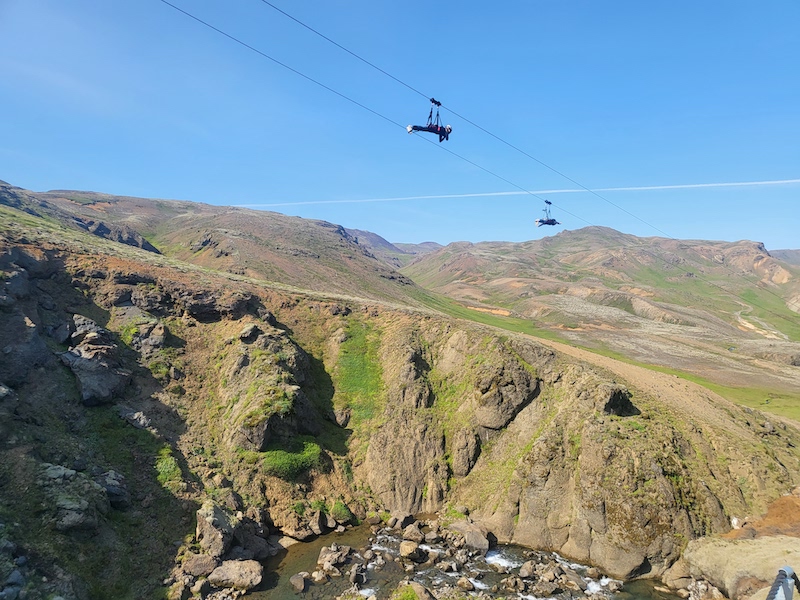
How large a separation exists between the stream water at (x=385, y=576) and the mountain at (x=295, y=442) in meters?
0.56

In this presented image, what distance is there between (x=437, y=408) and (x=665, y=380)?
29148mm

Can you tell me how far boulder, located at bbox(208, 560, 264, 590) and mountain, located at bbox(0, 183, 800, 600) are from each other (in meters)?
0.13

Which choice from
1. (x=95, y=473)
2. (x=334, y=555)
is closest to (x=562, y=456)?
(x=334, y=555)

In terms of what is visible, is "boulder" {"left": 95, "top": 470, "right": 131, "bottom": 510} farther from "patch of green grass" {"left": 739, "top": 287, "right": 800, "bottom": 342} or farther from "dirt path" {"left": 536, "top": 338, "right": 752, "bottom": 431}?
"patch of green grass" {"left": 739, "top": 287, "right": 800, "bottom": 342}

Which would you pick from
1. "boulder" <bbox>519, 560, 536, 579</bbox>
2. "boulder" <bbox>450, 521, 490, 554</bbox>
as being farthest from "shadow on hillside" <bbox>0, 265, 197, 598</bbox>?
"boulder" <bbox>519, 560, 536, 579</bbox>

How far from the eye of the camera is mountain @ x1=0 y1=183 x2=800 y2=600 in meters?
27.4

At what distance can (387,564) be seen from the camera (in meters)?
30.4

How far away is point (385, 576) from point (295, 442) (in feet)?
47.6

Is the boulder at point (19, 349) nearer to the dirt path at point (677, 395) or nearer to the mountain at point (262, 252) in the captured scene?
the mountain at point (262, 252)

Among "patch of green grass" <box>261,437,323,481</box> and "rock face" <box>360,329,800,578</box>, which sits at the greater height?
"rock face" <box>360,329,800,578</box>

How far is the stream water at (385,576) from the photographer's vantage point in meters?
27.2

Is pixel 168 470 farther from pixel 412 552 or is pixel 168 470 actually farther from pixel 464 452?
pixel 464 452

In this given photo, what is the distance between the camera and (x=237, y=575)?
27.2 metres

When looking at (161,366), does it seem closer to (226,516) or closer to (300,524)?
(226,516)
